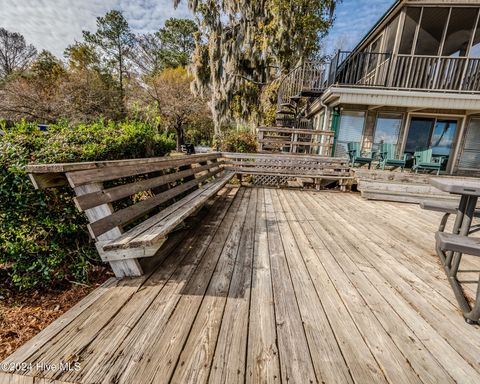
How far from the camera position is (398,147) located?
8.29m


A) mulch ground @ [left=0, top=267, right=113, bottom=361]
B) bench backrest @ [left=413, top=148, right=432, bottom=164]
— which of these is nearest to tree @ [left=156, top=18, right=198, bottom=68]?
bench backrest @ [left=413, top=148, right=432, bottom=164]

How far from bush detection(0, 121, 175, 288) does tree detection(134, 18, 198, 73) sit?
28.0 meters

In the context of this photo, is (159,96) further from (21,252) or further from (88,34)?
(21,252)

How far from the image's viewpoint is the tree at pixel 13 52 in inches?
940

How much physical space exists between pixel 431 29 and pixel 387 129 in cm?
373

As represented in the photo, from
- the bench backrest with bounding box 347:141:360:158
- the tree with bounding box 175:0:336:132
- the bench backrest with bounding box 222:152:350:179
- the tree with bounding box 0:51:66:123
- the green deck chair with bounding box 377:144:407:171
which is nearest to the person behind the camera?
the bench backrest with bounding box 222:152:350:179

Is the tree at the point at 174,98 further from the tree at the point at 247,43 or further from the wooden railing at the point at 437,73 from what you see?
the wooden railing at the point at 437,73

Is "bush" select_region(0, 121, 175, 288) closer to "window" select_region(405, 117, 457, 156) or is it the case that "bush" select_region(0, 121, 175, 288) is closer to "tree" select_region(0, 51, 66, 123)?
"window" select_region(405, 117, 457, 156)

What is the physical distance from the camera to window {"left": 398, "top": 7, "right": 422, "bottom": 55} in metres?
7.18

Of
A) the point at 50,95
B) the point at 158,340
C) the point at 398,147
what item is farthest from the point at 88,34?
the point at 158,340

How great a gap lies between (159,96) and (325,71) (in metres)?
15.8

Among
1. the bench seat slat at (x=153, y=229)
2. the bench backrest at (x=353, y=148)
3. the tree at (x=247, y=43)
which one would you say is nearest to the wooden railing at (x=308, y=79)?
the tree at (x=247, y=43)

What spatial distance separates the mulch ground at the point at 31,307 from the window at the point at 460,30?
11846 mm

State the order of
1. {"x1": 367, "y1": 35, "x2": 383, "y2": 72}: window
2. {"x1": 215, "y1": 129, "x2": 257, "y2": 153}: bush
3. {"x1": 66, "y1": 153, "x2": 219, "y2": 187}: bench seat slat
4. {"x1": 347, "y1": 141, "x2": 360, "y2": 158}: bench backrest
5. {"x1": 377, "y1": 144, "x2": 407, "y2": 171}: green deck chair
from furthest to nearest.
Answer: {"x1": 367, "y1": 35, "x2": 383, "y2": 72}: window < {"x1": 215, "y1": 129, "x2": 257, "y2": 153}: bush < {"x1": 347, "y1": 141, "x2": 360, "y2": 158}: bench backrest < {"x1": 377, "y1": 144, "x2": 407, "y2": 171}: green deck chair < {"x1": 66, "y1": 153, "x2": 219, "y2": 187}: bench seat slat
